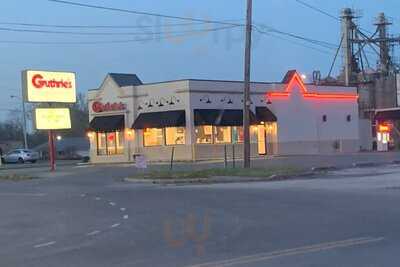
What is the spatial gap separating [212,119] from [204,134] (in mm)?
1369

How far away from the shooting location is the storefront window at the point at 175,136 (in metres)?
48.8

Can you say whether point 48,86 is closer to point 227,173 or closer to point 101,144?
point 101,144

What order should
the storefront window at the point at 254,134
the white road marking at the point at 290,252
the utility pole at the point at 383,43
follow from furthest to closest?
the utility pole at the point at 383,43 → the storefront window at the point at 254,134 → the white road marking at the point at 290,252

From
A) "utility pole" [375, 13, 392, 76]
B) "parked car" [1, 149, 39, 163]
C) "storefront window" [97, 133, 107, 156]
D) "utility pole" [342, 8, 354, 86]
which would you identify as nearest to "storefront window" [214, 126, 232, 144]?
"storefront window" [97, 133, 107, 156]

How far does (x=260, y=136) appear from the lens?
53.4 m

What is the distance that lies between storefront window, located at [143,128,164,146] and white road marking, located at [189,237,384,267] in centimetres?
3975

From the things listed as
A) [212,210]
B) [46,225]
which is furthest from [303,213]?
[46,225]

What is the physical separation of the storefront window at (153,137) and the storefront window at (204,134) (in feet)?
9.30

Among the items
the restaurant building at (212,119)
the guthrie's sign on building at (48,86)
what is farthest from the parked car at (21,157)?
the guthrie's sign on building at (48,86)

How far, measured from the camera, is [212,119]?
4850 centimetres

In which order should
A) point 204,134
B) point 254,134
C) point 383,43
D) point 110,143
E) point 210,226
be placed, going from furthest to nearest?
point 383,43 < point 110,143 < point 254,134 < point 204,134 < point 210,226

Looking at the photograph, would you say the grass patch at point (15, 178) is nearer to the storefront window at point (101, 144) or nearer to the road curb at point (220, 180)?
the road curb at point (220, 180)

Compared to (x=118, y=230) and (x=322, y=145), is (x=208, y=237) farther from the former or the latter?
(x=322, y=145)

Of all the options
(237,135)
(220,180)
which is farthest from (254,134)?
(220,180)
